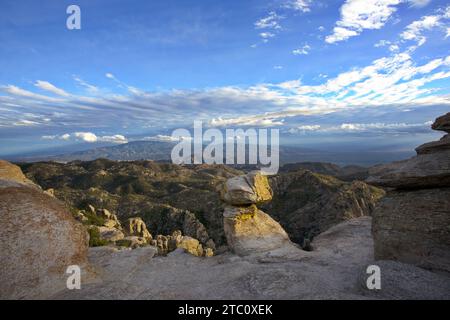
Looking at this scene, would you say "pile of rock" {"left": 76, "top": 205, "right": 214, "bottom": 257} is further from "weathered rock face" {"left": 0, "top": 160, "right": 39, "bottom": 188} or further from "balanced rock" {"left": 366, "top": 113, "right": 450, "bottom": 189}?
"balanced rock" {"left": 366, "top": 113, "right": 450, "bottom": 189}

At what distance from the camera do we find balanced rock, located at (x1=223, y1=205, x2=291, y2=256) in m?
25.8

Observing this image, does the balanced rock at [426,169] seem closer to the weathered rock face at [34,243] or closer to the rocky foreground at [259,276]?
the rocky foreground at [259,276]

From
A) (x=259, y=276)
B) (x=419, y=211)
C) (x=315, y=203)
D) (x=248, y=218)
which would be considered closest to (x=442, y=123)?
(x=419, y=211)

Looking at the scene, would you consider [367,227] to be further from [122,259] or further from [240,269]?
[122,259]

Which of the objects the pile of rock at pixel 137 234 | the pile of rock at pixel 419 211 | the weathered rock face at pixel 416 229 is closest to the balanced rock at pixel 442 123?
the pile of rock at pixel 419 211

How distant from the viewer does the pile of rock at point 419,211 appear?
17.3 m

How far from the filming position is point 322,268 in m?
19.5

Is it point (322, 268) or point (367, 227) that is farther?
point (367, 227)

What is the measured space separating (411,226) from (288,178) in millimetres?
154450

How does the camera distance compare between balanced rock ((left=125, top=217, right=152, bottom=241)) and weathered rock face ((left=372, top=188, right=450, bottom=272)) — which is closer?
weathered rock face ((left=372, top=188, right=450, bottom=272))

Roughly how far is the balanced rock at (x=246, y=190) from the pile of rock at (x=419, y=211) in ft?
36.4

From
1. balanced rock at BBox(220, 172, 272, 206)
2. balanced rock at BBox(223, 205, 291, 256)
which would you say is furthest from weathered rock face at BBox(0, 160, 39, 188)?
balanced rock at BBox(223, 205, 291, 256)

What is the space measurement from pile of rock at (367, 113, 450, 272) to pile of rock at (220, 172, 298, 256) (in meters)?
8.95
